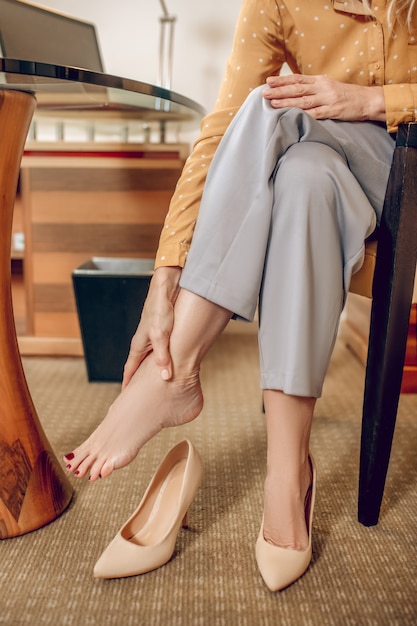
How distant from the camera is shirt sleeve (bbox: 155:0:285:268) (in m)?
0.86

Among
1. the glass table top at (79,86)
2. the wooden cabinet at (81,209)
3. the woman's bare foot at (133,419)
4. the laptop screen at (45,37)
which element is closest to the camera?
the glass table top at (79,86)

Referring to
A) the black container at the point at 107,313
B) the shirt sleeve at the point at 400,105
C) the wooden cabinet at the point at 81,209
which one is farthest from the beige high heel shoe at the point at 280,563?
the wooden cabinet at the point at 81,209

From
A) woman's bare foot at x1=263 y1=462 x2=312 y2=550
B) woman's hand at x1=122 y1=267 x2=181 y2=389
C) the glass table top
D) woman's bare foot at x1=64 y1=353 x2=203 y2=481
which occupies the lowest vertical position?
woman's bare foot at x1=263 y1=462 x2=312 y2=550

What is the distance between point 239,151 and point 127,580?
59 centimetres

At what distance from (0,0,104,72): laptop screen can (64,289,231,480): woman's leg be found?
38.7 inches

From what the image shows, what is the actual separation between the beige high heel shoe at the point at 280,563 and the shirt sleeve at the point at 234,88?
0.45 m

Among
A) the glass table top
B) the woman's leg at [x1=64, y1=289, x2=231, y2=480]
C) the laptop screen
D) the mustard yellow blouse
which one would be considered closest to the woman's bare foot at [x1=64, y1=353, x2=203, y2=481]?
the woman's leg at [x1=64, y1=289, x2=231, y2=480]

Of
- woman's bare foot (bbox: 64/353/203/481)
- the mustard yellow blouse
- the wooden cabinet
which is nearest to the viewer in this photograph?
woman's bare foot (bbox: 64/353/203/481)

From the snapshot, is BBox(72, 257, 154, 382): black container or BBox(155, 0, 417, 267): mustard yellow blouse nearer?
BBox(155, 0, 417, 267): mustard yellow blouse

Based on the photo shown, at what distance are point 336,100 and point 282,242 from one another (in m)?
0.29

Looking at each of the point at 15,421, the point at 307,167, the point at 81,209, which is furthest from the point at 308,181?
the point at 81,209

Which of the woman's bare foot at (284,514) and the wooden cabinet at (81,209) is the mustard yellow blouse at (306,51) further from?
the wooden cabinet at (81,209)

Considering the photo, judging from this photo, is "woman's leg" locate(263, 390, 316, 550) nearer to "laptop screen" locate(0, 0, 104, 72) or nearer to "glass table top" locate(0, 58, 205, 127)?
"glass table top" locate(0, 58, 205, 127)

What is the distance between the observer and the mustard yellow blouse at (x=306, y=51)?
0.92m
